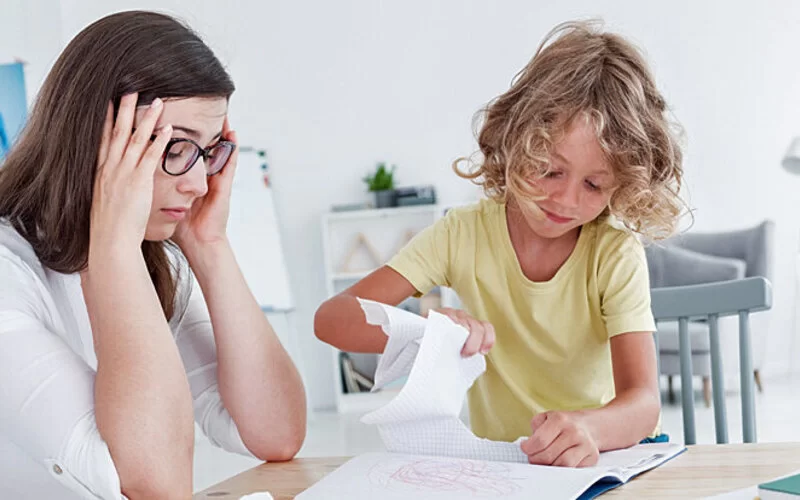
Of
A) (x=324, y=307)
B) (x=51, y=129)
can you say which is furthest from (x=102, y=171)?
(x=324, y=307)

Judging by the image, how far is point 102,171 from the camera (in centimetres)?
122

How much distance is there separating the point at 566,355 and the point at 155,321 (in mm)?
702

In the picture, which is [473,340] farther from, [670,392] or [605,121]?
[670,392]

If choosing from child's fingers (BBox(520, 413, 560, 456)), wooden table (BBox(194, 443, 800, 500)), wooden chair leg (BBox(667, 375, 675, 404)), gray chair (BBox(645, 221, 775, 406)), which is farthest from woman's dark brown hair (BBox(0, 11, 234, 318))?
wooden chair leg (BBox(667, 375, 675, 404))

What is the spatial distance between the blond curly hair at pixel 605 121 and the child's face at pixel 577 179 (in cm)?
1

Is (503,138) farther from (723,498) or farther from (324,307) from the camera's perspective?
(723,498)

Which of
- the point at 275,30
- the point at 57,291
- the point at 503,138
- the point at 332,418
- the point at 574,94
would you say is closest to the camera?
the point at 57,291

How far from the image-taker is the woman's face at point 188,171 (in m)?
1.24

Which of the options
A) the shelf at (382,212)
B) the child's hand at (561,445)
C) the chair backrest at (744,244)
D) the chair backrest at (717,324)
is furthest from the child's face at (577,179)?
the shelf at (382,212)

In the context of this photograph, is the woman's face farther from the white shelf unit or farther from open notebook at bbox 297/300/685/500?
→ the white shelf unit

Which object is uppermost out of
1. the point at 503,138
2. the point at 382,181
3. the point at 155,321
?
the point at 503,138

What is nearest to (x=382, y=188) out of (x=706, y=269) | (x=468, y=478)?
(x=706, y=269)

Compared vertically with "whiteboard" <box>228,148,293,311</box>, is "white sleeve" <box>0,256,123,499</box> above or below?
above

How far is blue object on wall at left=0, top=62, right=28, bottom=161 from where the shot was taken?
15.0 ft
